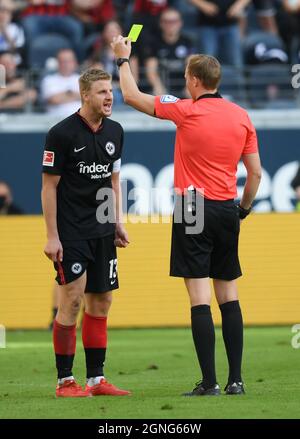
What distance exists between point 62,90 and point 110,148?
9682mm

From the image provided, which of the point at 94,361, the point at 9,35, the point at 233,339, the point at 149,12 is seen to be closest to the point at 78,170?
the point at 94,361

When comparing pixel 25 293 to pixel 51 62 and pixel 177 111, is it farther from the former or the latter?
pixel 177 111

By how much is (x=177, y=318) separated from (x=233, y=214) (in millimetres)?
8152

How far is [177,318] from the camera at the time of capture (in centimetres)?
1595

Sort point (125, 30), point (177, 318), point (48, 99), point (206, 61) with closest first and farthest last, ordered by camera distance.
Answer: point (206, 61) → point (177, 318) → point (48, 99) → point (125, 30)

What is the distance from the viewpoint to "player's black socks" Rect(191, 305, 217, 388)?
25.3 ft

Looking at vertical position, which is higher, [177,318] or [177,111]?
[177,111]

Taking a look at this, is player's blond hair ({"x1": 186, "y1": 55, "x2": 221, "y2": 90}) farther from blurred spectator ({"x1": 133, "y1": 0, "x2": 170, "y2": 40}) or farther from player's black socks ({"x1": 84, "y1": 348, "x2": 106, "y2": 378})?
blurred spectator ({"x1": 133, "y1": 0, "x2": 170, "y2": 40})

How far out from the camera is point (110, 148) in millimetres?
8242

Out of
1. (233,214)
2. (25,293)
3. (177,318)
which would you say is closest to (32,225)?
(25,293)

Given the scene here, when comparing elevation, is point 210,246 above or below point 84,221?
below

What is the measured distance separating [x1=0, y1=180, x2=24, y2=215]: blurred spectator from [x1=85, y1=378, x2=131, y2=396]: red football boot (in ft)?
30.5

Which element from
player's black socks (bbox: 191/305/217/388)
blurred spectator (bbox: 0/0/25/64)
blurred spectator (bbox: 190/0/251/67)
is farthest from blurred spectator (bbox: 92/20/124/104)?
player's black socks (bbox: 191/305/217/388)

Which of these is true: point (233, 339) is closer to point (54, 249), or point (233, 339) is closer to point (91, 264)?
point (91, 264)
